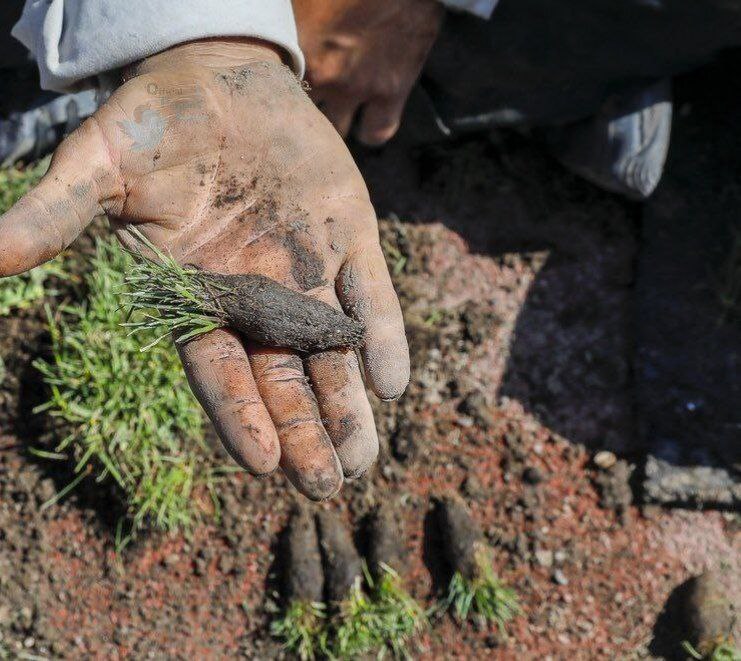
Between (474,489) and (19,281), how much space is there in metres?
2.03

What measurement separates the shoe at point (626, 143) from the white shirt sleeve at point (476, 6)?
0.78m

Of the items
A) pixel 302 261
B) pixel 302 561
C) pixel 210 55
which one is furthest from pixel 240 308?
pixel 302 561

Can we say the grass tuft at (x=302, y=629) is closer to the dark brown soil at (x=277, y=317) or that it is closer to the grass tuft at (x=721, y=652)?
the dark brown soil at (x=277, y=317)

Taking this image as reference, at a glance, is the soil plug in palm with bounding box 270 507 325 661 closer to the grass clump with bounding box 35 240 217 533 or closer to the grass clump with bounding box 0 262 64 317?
the grass clump with bounding box 35 240 217 533

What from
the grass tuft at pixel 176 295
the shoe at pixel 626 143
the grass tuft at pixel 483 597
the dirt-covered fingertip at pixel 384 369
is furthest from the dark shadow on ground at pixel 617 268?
the grass tuft at pixel 176 295

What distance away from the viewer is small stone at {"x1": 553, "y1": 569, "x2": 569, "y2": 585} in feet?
11.0

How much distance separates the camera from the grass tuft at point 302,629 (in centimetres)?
320

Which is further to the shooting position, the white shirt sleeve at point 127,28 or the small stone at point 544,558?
the small stone at point 544,558

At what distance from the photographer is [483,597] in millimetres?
3256

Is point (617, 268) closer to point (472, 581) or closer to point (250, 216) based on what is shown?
point (472, 581)

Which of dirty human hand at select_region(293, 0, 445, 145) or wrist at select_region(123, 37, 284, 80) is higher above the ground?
wrist at select_region(123, 37, 284, 80)

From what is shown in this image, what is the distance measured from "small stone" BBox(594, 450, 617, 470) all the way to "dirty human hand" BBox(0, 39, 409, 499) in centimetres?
121

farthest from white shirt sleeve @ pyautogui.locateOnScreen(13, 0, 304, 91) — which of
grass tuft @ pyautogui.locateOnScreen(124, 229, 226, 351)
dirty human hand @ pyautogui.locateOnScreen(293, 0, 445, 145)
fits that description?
grass tuft @ pyautogui.locateOnScreen(124, 229, 226, 351)

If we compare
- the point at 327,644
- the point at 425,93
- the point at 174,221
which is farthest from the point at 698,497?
the point at 174,221
